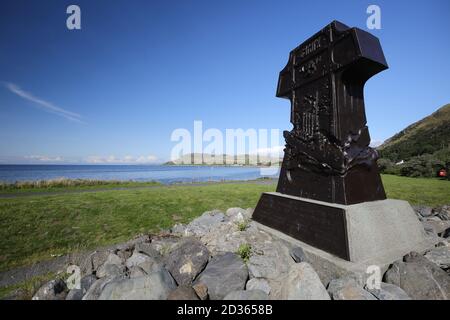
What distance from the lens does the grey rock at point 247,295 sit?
3.01m

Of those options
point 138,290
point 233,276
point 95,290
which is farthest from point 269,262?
point 95,290

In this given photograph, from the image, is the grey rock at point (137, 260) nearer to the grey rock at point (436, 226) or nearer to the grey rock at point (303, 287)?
the grey rock at point (303, 287)

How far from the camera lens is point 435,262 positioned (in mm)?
3865

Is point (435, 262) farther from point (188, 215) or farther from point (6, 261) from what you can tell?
point (6, 261)

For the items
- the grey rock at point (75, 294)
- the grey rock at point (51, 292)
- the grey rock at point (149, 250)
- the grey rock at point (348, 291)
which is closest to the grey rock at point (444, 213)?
the grey rock at point (348, 291)

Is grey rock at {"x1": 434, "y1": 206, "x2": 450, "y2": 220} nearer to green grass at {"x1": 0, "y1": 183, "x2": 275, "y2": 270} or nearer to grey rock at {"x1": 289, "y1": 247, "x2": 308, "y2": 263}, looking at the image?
grey rock at {"x1": 289, "y1": 247, "x2": 308, "y2": 263}

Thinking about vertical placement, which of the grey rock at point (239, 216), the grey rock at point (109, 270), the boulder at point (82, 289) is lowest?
the boulder at point (82, 289)

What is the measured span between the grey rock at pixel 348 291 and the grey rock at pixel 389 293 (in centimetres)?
16

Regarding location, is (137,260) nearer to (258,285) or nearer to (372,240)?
(258,285)

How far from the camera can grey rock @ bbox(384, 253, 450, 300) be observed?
10.2 feet

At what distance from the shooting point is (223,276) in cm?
349

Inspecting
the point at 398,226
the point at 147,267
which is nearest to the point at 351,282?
the point at 398,226

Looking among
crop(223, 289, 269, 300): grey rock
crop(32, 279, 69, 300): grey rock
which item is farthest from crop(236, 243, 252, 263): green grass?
crop(32, 279, 69, 300): grey rock
